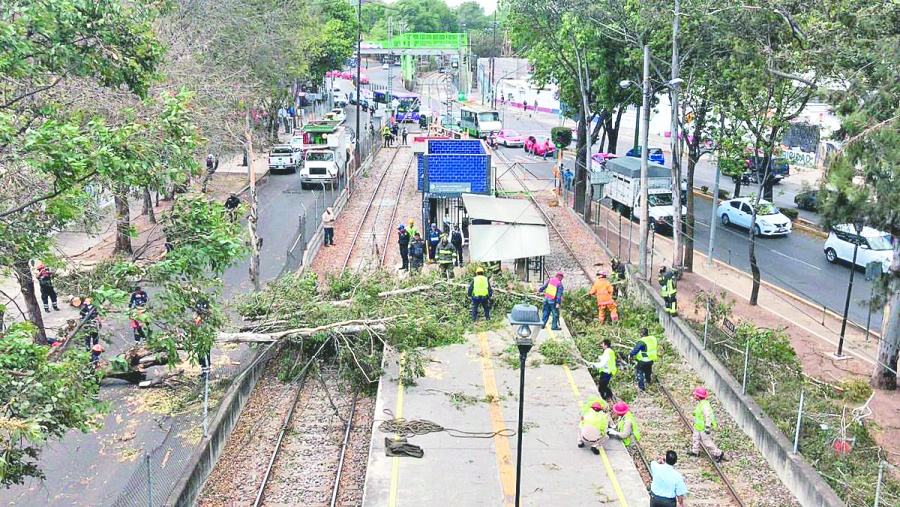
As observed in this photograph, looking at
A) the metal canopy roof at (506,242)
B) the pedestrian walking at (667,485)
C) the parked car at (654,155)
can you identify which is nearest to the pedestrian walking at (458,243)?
the metal canopy roof at (506,242)

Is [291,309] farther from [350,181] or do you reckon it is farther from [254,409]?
[350,181]

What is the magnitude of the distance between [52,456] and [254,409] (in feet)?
12.1

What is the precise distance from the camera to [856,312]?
23062mm

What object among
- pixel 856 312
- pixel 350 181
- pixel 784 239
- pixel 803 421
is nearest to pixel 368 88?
pixel 350 181

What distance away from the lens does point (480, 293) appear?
1980 centimetres

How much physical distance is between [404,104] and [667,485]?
7575 cm

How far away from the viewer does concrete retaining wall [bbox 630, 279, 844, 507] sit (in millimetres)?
12344

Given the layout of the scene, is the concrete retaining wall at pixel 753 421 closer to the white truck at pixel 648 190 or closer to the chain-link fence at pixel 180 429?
the chain-link fence at pixel 180 429

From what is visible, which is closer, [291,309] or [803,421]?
[803,421]

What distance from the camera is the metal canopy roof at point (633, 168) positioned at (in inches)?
1362

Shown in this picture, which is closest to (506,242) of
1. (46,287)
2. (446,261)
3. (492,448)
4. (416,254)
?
(446,261)

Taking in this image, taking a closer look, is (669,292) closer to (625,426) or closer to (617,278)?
(617,278)

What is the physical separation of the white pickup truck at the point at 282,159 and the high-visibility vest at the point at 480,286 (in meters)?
29.9

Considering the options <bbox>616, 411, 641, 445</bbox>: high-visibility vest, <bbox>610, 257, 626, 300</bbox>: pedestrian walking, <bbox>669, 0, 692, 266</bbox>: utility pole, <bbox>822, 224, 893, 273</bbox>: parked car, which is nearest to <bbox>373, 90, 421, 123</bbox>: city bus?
<bbox>822, 224, 893, 273</bbox>: parked car
